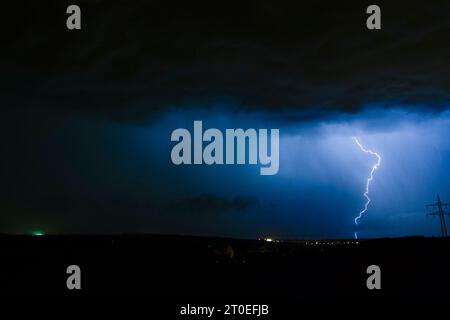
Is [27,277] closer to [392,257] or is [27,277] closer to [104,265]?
[104,265]

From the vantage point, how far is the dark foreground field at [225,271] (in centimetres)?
2659

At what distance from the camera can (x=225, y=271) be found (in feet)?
111

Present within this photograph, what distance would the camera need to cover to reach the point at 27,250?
134 feet

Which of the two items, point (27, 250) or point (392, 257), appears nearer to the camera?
point (392, 257)

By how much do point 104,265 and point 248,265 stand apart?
1097 centimetres

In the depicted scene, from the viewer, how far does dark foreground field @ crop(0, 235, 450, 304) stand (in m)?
26.6

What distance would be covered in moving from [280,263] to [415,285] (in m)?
11.5

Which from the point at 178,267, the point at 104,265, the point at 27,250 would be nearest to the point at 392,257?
the point at 178,267
